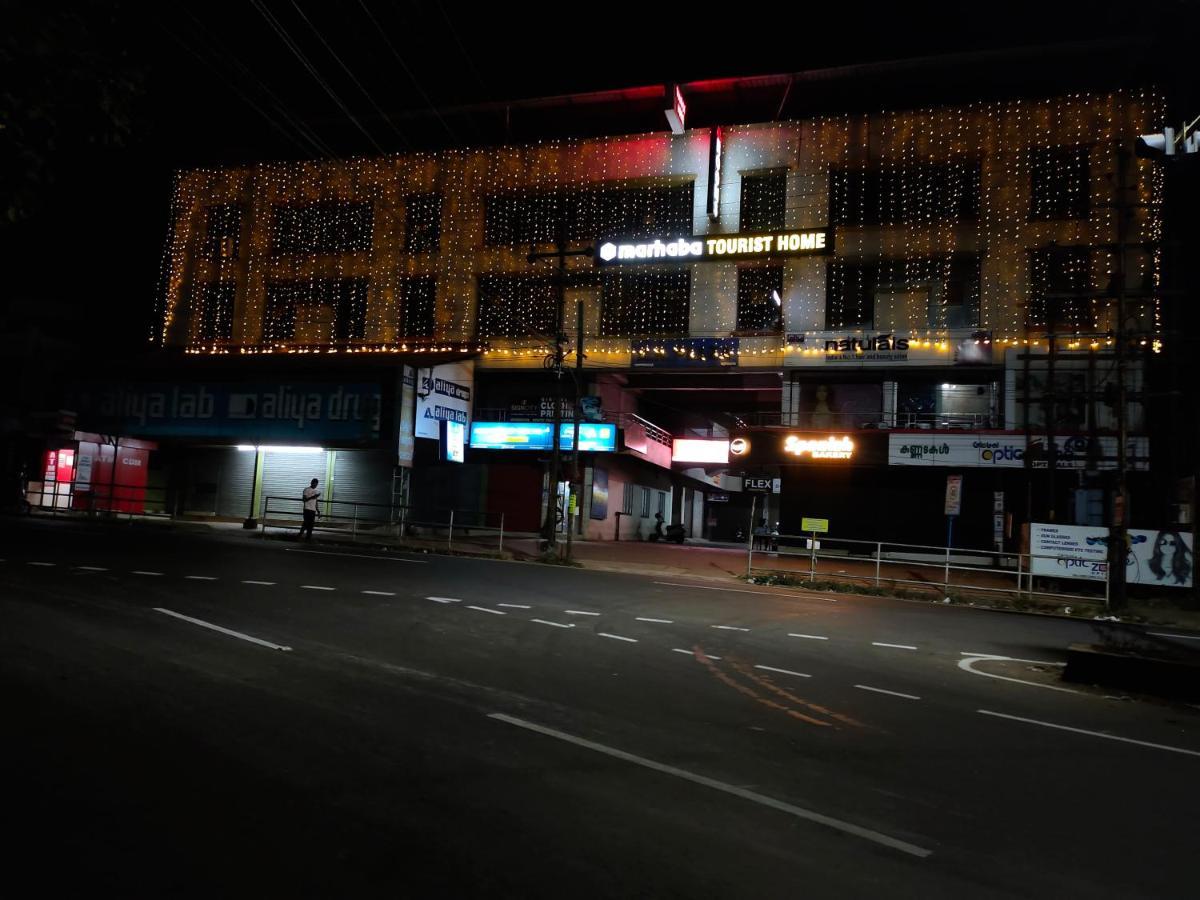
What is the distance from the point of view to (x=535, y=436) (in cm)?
3097

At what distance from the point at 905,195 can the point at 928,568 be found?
13703 mm

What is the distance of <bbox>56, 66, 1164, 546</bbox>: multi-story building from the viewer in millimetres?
27469

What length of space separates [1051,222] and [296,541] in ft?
88.9

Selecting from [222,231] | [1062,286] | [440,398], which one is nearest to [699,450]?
[440,398]

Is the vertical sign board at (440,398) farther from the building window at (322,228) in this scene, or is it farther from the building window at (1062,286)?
the building window at (1062,286)

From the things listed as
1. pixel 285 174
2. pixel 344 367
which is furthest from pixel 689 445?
pixel 285 174

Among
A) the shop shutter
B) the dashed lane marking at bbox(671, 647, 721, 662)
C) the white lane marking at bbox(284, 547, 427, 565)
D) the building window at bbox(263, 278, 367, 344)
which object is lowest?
the dashed lane marking at bbox(671, 647, 721, 662)

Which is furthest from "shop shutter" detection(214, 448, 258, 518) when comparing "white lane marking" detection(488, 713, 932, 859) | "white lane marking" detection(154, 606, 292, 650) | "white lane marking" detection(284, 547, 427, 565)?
"white lane marking" detection(488, 713, 932, 859)

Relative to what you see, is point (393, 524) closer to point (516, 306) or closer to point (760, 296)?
point (516, 306)

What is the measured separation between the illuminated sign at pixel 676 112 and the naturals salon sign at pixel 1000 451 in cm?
1464

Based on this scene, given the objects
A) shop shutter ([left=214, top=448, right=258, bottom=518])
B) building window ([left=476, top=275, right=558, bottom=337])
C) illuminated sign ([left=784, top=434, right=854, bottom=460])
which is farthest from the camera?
shop shutter ([left=214, top=448, right=258, bottom=518])

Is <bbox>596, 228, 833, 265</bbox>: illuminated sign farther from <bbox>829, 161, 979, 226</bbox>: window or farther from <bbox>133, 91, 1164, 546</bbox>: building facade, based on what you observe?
<bbox>829, 161, 979, 226</bbox>: window

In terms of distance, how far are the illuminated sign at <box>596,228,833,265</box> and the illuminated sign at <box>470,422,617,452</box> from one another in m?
6.36

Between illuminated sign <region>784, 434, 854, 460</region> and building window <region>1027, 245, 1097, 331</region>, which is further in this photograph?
illuminated sign <region>784, 434, 854, 460</region>
